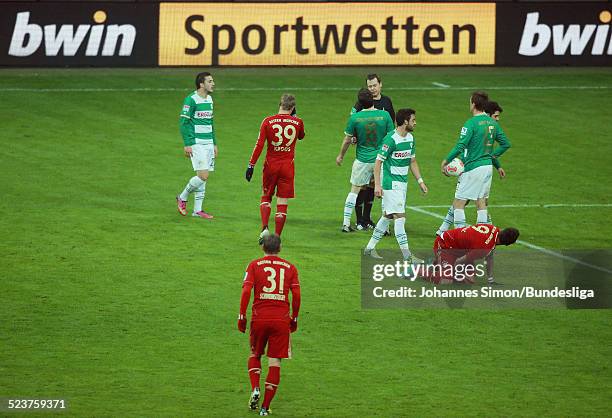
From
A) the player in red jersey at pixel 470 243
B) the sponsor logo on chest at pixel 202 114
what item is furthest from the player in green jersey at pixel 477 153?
the sponsor logo on chest at pixel 202 114

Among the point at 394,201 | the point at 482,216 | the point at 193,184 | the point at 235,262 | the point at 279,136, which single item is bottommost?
the point at 235,262

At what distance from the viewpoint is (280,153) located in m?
18.6

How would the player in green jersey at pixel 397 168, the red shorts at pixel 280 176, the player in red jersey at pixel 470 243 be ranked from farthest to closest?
the red shorts at pixel 280 176 → the player in green jersey at pixel 397 168 → the player in red jersey at pixel 470 243

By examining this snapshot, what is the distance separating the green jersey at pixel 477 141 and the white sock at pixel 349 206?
2.40m

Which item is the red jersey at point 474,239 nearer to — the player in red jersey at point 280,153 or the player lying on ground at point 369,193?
the player in red jersey at point 280,153

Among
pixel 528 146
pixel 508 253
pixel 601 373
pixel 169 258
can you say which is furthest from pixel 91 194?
pixel 601 373

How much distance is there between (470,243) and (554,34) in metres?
20.2

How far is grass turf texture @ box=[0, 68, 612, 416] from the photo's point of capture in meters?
12.8

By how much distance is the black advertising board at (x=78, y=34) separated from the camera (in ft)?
108

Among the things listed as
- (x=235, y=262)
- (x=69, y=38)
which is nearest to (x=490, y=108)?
(x=235, y=262)

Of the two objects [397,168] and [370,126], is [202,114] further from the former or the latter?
[397,168]

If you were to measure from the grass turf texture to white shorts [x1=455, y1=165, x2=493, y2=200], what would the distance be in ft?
5.69

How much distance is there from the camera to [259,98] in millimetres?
31484

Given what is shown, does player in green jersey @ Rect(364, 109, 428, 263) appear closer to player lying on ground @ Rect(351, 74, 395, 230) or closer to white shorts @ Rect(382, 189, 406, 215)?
white shorts @ Rect(382, 189, 406, 215)
